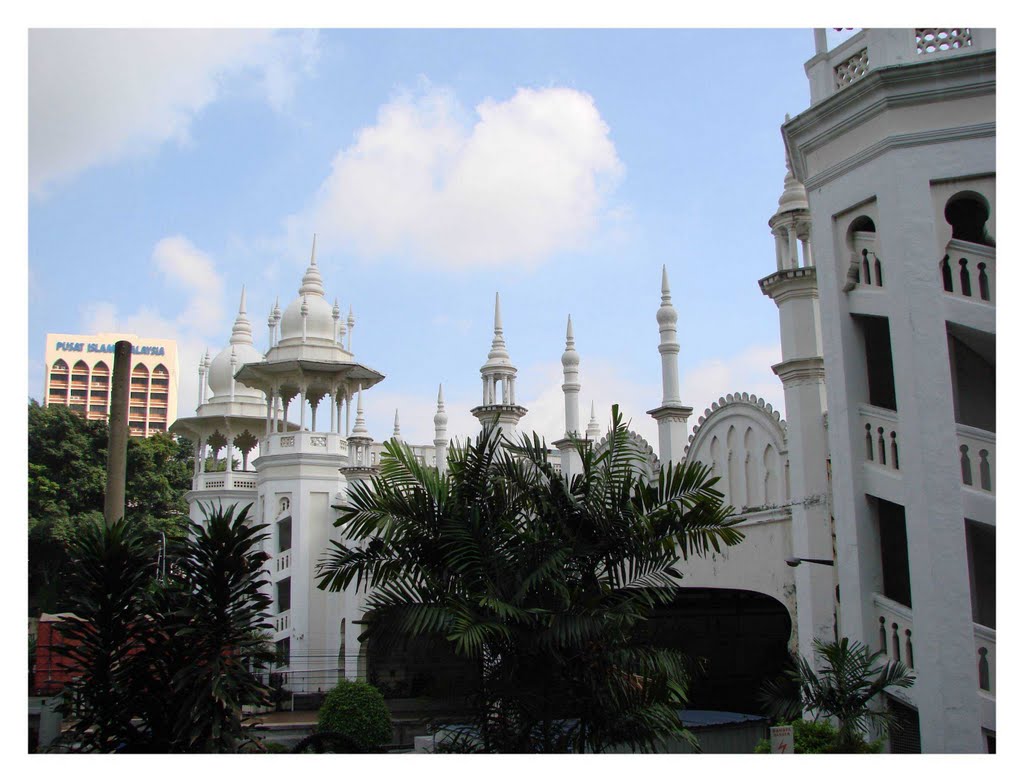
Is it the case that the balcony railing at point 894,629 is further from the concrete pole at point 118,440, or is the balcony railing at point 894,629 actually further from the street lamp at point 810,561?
the concrete pole at point 118,440

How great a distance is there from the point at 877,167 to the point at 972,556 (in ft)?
11.1

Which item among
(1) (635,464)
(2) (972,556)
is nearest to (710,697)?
(1) (635,464)

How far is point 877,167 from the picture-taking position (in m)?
8.83

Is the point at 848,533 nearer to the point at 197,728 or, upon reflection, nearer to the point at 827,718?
the point at 827,718

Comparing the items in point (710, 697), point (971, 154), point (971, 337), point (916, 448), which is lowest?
point (710, 697)

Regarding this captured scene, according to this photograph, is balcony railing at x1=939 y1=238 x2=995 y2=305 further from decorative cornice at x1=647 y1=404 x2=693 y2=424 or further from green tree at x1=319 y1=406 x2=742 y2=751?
decorative cornice at x1=647 y1=404 x2=693 y2=424

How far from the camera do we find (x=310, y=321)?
92.1ft

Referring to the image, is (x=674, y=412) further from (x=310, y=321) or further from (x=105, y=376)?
(x=105, y=376)

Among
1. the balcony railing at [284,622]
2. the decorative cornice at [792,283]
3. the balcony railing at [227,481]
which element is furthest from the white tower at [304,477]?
the decorative cornice at [792,283]

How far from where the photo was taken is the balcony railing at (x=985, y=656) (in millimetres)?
7879

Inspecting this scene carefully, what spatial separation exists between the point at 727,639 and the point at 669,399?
6214mm

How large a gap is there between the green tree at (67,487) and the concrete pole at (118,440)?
21629mm

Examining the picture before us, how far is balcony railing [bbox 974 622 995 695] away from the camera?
7.88 metres

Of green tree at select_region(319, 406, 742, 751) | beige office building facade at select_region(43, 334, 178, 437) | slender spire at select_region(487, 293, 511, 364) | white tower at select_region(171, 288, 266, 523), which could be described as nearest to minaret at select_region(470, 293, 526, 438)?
slender spire at select_region(487, 293, 511, 364)
